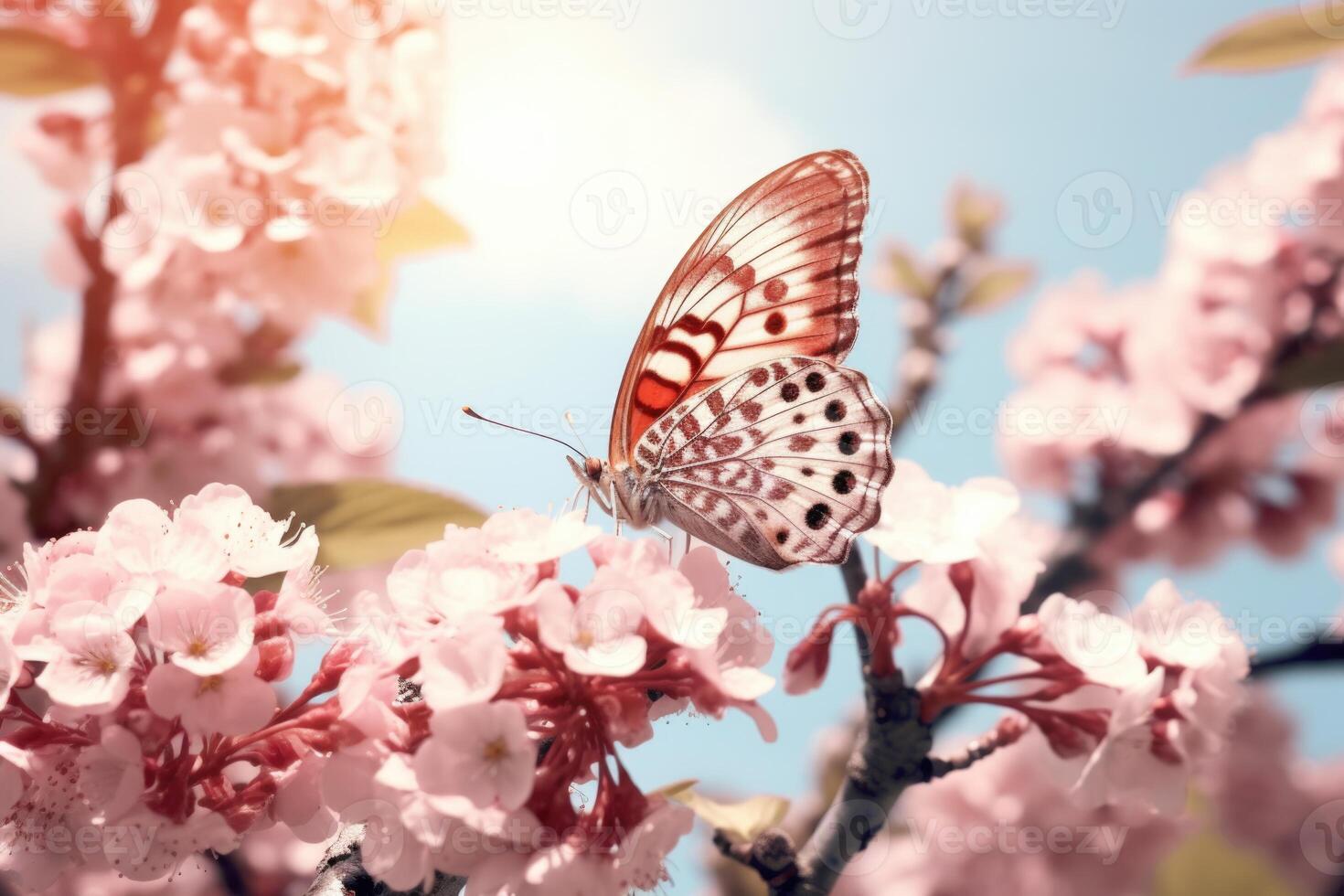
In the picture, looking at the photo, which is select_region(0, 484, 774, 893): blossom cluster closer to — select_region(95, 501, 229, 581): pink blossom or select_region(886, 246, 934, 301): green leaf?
select_region(95, 501, 229, 581): pink blossom

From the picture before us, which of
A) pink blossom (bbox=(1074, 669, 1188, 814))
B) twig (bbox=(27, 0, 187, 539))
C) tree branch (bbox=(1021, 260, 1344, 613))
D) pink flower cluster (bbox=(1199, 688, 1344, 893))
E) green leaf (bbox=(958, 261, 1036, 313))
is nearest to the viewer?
pink blossom (bbox=(1074, 669, 1188, 814))

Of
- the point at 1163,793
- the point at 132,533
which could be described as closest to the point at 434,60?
the point at 132,533

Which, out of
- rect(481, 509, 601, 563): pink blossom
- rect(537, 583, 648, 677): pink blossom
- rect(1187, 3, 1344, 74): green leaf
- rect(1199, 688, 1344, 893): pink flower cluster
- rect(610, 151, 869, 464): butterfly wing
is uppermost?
rect(1187, 3, 1344, 74): green leaf

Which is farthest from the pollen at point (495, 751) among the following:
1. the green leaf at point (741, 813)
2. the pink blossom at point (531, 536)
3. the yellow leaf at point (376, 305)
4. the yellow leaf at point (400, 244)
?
the yellow leaf at point (376, 305)

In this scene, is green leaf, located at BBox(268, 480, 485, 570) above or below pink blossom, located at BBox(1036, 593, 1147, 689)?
below

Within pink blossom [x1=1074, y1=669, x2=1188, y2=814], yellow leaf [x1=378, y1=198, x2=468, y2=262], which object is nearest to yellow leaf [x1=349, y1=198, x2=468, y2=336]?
yellow leaf [x1=378, y1=198, x2=468, y2=262]

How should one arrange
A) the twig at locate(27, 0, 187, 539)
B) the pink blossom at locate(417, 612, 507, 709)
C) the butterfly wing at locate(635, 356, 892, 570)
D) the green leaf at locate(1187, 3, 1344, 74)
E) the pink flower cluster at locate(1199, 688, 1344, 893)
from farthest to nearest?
the pink flower cluster at locate(1199, 688, 1344, 893) → the twig at locate(27, 0, 187, 539) → the green leaf at locate(1187, 3, 1344, 74) → the butterfly wing at locate(635, 356, 892, 570) → the pink blossom at locate(417, 612, 507, 709)

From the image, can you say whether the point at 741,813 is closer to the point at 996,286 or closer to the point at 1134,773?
the point at 1134,773

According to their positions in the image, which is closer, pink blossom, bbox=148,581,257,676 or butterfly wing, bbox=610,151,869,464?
pink blossom, bbox=148,581,257,676
